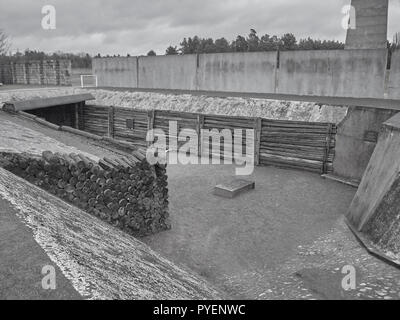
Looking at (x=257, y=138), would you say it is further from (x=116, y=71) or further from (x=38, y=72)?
(x=38, y=72)

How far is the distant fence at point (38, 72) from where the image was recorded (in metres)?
24.0

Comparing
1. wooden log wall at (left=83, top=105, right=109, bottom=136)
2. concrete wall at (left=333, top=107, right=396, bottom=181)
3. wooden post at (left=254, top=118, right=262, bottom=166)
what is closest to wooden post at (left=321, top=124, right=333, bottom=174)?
concrete wall at (left=333, top=107, right=396, bottom=181)

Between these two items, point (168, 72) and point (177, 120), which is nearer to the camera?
point (177, 120)

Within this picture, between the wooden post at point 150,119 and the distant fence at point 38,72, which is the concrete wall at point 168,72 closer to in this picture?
the distant fence at point 38,72

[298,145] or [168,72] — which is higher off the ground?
[168,72]

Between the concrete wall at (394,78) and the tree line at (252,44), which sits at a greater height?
the tree line at (252,44)

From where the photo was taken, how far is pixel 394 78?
16.0 meters

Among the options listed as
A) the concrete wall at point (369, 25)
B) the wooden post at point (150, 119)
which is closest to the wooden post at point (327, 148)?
the concrete wall at point (369, 25)

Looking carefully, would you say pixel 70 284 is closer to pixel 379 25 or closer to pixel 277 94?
pixel 277 94

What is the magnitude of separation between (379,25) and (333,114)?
749 cm

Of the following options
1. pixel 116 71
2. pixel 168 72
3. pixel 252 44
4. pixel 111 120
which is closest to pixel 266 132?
pixel 111 120

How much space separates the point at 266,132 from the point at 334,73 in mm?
5502

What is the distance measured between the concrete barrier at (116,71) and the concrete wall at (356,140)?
15.6 metres
